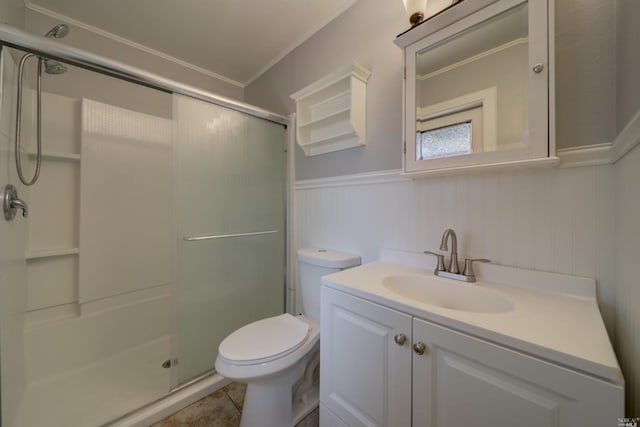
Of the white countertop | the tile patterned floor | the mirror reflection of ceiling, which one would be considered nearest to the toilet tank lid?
the white countertop

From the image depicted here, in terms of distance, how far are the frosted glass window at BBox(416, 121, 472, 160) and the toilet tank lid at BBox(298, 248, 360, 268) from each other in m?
0.66

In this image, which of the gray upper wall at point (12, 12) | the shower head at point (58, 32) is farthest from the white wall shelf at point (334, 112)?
the gray upper wall at point (12, 12)

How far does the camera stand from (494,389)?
0.57 meters

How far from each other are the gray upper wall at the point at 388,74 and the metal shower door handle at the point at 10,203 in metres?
1.45

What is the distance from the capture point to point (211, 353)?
1.51 metres

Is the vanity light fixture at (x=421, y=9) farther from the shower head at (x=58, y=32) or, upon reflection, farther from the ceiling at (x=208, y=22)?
the shower head at (x=58, y=32)

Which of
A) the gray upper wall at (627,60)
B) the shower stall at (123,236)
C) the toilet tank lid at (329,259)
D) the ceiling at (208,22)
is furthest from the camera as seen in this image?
the ceiling at (208,22)

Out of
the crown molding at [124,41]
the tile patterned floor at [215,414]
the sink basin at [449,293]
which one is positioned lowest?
the tile patterned floor at [215,414]

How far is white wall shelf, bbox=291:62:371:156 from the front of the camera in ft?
4.42

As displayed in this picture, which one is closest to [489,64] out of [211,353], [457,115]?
[457,115]

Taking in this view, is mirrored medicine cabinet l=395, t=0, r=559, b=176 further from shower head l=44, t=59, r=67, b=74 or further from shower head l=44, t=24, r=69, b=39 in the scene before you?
shower head l=44, t=59, r=67, b=74

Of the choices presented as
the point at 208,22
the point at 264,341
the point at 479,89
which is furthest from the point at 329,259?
the point at 208,22

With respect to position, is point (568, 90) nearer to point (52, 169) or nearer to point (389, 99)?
point (389, 99)

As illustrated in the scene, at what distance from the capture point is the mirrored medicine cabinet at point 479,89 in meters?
0.79
